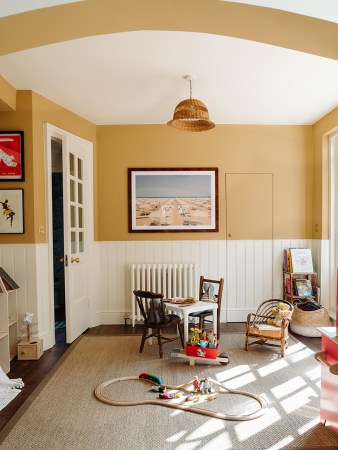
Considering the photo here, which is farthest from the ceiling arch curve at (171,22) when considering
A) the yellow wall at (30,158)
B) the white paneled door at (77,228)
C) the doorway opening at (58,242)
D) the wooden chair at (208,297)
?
the doorway opening at (58,242)

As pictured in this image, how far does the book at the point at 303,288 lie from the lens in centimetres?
522

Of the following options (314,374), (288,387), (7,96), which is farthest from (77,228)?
(314,374)

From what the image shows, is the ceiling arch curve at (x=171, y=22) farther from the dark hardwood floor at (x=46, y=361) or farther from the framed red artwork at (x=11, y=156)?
the dark hardwood floor at (x=46, y=361)

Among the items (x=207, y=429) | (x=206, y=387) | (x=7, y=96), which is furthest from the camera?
(x=7, y=96)

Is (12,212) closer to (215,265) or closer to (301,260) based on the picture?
(215,265)

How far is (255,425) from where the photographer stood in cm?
273

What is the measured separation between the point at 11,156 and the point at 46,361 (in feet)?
7.52

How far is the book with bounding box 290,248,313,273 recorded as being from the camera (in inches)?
210

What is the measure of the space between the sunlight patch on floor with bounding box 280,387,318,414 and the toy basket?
1598 mm

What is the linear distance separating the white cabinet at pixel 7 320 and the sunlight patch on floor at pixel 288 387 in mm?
2546

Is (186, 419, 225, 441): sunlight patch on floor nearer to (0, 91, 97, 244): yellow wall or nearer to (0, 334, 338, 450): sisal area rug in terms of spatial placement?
(0, 334, 338, 450): sisal area rug

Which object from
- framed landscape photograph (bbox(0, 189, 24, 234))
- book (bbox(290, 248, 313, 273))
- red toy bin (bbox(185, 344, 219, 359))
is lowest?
red toy bin (bbox(185, 344, 219, 359))

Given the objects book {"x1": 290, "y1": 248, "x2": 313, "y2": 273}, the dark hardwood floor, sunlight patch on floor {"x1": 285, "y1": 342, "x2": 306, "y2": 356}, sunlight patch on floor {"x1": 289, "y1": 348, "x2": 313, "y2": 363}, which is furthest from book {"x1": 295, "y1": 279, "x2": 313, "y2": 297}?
sunlight patch on floor {"x1": 289, "y1": 348, "x2": 313, "y2": 363}

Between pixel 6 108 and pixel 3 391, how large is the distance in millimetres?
2908
